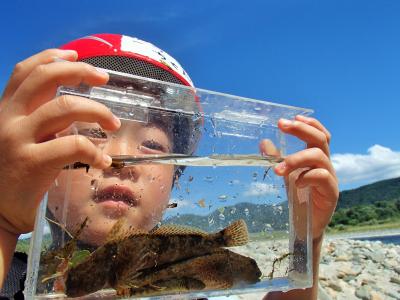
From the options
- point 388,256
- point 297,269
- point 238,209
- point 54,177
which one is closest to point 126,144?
point 54,177

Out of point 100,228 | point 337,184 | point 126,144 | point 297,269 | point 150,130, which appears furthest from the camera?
point 337,184

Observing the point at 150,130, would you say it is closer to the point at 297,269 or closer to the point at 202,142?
the point at 202,142

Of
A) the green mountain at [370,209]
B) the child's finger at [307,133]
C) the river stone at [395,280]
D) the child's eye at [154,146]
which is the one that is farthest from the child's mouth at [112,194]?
the green mountain at [370,209]

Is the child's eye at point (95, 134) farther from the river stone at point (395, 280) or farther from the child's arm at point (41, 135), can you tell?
the river stone at point (395, 280)

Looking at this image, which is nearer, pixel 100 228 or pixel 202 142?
pixel 100 228

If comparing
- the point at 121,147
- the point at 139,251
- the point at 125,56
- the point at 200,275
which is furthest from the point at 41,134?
the point at 125,56

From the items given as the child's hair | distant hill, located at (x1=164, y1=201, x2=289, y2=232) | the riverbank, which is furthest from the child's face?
the riverbank
